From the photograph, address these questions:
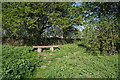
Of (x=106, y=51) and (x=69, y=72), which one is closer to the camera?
(x=69, y=72)

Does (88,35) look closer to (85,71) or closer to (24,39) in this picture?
(85,71)

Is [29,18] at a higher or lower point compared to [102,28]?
higher

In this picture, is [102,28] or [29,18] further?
[29,18]

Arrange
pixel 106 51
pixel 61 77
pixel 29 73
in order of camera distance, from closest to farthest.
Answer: pixel 61 77 < pixel 29 73 < pixel 106 51

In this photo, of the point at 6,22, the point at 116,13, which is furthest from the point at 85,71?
the point at 6,22

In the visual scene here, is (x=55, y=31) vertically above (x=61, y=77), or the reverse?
(x=55, y=31)

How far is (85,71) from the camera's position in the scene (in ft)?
8.21

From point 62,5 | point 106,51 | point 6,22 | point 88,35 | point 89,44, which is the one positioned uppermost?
point 62,5

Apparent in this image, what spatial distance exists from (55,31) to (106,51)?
4.86 metres

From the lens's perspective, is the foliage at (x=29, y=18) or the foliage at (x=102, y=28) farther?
the foliage at (x=29, y=18)

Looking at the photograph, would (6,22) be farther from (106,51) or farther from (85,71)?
(106,51)

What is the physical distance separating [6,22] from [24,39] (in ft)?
6.72

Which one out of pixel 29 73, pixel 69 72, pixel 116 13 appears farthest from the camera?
pixel 116 13

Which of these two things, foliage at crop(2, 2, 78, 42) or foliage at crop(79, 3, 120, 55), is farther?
foliage at crop(2, 2, 78, 42)
